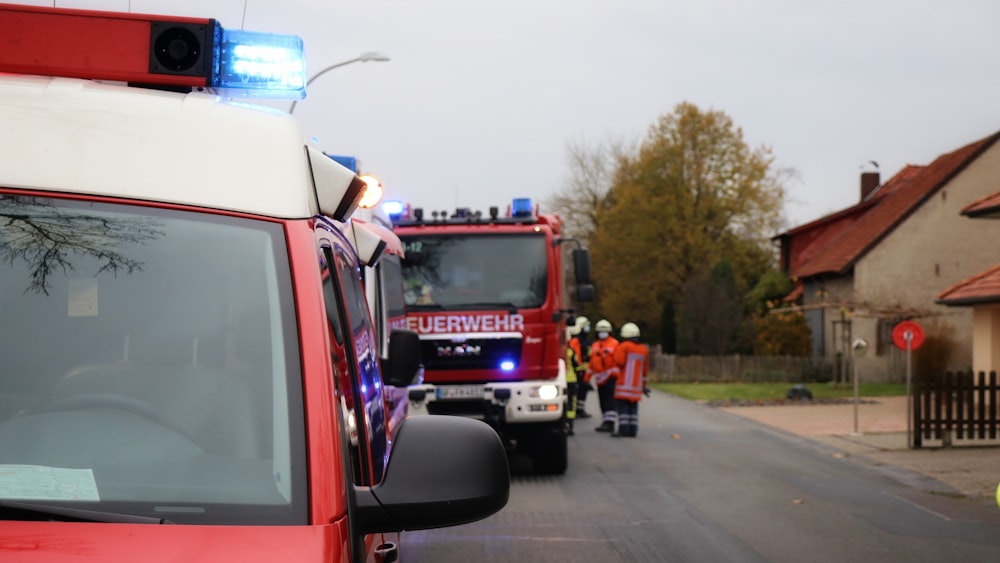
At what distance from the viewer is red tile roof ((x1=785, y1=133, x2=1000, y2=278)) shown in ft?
146

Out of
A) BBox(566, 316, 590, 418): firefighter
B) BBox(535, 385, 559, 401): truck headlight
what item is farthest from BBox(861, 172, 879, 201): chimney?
BBox(535, 385, 559, 401): truck headlight

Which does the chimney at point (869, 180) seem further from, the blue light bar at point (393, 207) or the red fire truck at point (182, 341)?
the red fire truck at point (182, 341)

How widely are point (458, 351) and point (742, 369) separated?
3362 centimetres

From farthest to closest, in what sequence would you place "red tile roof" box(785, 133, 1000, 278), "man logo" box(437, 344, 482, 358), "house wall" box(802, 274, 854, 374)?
"house wall" box(802, 274, 854, 374) < "red tile roof" box(785, 133, 1000, 278) < "man logo" box(437, 344, 482, 358)

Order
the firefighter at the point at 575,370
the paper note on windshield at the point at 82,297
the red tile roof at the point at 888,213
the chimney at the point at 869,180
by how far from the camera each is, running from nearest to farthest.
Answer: the paper note on windshield at the point at 82,297
the firefighter at the point at 575,370
the red tile roof at the point at 888,213
the chimney at the point at 869,180

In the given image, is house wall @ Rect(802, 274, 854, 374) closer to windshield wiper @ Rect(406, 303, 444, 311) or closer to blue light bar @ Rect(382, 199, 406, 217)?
windshield wiper @ Rect(406, 303, 444, 311)

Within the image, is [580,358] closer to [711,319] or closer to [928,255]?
[928,255]

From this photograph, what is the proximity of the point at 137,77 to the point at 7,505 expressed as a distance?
1528 mm

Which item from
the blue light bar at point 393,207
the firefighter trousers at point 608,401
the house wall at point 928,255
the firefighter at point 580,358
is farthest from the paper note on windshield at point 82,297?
the house wall at point 928,255

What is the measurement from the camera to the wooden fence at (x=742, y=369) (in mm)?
45062

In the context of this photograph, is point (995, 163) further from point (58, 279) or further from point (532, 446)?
point (58, 279)

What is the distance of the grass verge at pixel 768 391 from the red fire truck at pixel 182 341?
102 feet

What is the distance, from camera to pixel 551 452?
1438 cm

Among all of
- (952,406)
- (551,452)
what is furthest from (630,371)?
(551,452)
